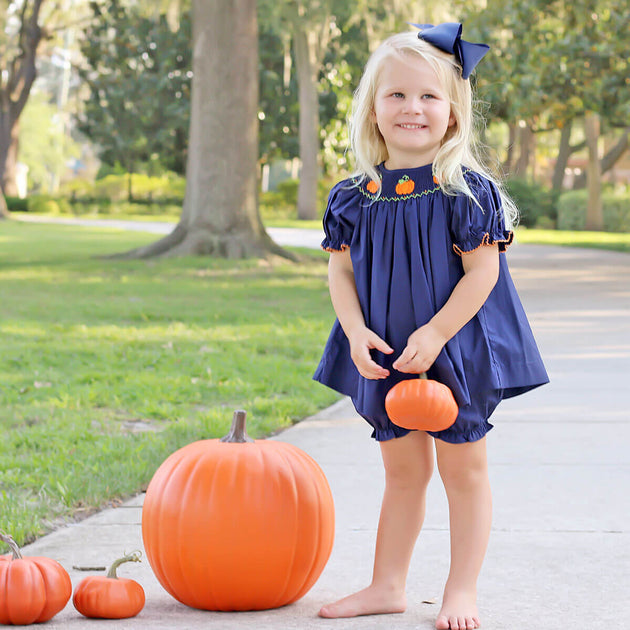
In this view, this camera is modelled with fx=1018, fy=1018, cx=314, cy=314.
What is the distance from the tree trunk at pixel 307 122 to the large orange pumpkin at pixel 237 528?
27943 mm

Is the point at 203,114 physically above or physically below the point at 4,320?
above

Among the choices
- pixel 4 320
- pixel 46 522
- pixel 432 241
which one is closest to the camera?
pixel 432 241

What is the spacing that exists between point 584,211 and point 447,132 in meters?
31.5

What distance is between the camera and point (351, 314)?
9.61 feet

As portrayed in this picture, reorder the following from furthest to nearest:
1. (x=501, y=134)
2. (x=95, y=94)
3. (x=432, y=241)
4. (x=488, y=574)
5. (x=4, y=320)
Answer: (x=501, y=134), (x=95, y=94), (x=4, y=320), (x=488, y=574), (x=432, y=241)

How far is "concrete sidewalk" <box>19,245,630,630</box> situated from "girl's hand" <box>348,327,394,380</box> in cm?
71

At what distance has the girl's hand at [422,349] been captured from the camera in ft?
9.05

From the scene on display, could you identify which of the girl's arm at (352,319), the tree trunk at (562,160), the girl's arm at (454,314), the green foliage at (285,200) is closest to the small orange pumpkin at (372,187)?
the girl's arm at (352,319)

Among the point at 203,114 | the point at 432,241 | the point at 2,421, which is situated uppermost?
the point at 203,114

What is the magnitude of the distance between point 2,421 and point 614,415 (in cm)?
341

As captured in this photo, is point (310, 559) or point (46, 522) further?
point (46, 522)

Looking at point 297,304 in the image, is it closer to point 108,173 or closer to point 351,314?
point 351,314

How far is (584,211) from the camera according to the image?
33219 mm

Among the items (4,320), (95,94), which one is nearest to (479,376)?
(4,320)
